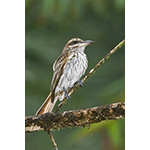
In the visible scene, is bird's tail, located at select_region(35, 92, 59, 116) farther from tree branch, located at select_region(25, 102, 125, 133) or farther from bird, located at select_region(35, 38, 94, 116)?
tree branch, located at select_region(25, 102, 125, 133)

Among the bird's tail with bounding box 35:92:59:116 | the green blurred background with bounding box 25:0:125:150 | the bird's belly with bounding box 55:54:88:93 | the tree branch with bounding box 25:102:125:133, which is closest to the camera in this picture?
the tree branch with bounding box 25:102:125:133

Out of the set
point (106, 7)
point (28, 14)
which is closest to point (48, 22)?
point (28, 14)

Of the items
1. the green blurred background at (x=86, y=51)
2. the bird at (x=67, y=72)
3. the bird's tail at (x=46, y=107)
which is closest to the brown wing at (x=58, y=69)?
the bird at (x=67, y=72)

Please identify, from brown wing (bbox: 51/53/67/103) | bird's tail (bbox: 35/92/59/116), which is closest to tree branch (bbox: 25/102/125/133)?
bird's tail (bbox: 35/92/59/116)

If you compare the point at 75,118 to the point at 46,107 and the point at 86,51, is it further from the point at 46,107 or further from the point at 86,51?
the point at 86,51

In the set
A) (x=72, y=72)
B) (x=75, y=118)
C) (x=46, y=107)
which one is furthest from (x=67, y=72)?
(x=75, y=118)
